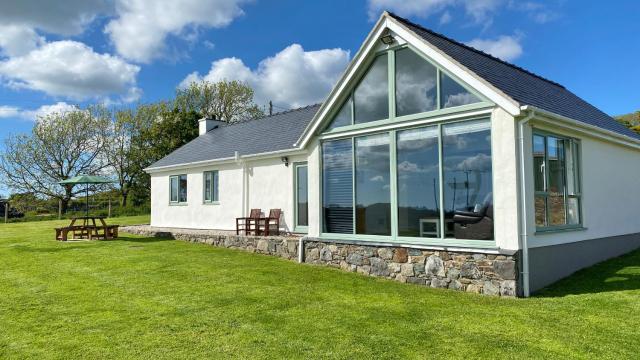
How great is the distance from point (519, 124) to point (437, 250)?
108 inches

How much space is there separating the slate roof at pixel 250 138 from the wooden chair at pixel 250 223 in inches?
84.2

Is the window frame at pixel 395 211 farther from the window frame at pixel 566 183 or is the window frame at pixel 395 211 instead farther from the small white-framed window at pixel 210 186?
the small white-framed window at pixel 210 186

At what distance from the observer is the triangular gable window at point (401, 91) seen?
8500 millimetres

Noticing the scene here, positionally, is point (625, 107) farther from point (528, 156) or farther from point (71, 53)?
point (71, 53)

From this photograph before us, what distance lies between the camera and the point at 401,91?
9.30 metres

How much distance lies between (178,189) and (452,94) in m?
13.9

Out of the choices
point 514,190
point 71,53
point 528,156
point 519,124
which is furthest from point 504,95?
point 71,53

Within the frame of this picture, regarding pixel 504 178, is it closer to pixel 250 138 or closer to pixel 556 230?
pixel 556 230

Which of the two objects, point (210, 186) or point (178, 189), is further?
point (178, 189)

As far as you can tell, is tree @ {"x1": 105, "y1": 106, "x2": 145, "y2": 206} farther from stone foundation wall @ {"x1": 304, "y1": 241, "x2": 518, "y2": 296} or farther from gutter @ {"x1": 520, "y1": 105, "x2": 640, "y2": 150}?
gutter @ {"x1": 520, "y1": 105, "x2": 640, "y2": 150}

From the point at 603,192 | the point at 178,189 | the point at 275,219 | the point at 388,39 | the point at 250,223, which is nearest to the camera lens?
the point at 388,39

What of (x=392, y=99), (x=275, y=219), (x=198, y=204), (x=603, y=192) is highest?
(x=392, y=99)

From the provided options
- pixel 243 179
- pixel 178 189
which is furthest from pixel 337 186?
pixel 178 189

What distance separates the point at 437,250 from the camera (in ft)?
27.4
